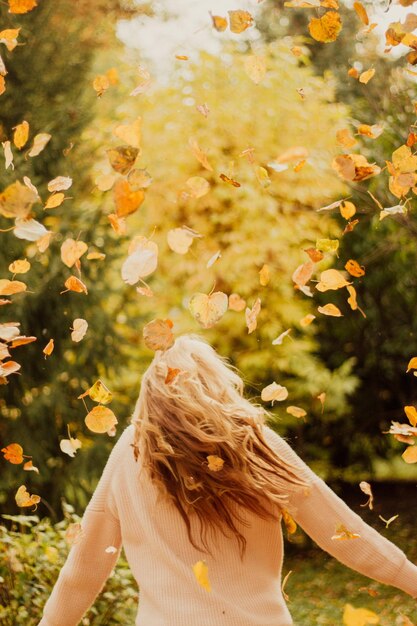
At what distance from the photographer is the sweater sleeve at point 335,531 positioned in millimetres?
1785

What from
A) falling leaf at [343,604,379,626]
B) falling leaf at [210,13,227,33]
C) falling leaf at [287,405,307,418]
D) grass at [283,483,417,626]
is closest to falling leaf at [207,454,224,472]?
falling leaf at [343,604,379,626]

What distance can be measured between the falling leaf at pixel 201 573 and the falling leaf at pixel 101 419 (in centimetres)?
58

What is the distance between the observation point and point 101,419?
7.27 feet

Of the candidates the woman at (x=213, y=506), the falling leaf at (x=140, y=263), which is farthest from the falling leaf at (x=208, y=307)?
the woman at (x=213, y=506)

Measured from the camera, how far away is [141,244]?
214 centimetres

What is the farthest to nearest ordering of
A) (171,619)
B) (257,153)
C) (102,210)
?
(257,153)
(102,210)
(171,619)

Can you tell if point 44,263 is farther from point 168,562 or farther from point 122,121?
point 168,562

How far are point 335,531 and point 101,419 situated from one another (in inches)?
28.0

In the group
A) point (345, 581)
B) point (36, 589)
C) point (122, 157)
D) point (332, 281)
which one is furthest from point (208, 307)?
point (345, 581)

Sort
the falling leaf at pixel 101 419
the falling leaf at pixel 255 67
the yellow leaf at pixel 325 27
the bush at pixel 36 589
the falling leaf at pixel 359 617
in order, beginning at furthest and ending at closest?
the bush at pixel 36 589
the falling leaf at pixel 255 67
the falling leaf at pixel 101 419
the yellow leaf at pixel 325 27
the falling leaf at pixel 359 617

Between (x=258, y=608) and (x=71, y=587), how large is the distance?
0.48 m

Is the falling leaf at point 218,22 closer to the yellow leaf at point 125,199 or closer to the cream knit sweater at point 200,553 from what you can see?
the yellow leaf at point 125,199

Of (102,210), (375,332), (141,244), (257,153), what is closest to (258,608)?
(141,244)

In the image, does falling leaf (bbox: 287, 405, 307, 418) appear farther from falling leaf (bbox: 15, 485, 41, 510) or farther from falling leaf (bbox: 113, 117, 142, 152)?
falling leaf (bbox: 113, 117, 142, 152)
